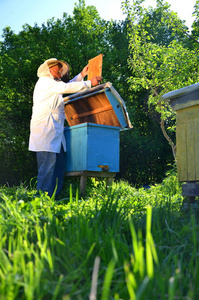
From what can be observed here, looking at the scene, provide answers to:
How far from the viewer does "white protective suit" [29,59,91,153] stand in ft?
17.0

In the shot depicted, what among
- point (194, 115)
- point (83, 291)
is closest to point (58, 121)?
point (194, 115)

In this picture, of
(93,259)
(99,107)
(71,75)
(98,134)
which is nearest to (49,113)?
(98,134)

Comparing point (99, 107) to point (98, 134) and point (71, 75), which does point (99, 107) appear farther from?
point (71, 75)

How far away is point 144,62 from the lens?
10.4 meters

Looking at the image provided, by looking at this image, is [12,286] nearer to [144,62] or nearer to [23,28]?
[144,62]

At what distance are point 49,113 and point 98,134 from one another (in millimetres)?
862

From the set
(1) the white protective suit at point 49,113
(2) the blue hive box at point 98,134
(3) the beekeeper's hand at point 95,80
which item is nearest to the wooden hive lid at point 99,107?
(2) the blue hive box at point 98,134

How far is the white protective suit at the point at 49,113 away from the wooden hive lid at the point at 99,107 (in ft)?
1.34

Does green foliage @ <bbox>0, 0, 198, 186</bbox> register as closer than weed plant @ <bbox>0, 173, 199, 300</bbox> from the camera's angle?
No

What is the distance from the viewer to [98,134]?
557 cm

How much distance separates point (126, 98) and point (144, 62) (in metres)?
7.95

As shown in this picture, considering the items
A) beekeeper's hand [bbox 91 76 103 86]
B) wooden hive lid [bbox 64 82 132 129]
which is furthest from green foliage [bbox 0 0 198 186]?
beekeeper's hand [bbox 91 76 103 86]

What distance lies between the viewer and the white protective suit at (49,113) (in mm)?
5195

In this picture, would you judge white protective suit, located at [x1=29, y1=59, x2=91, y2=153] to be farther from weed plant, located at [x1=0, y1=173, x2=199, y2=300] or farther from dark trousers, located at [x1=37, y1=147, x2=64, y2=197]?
weed plant, located at [x1=0, y1=173, x2=199, y2=300]
